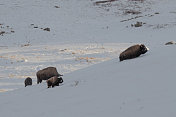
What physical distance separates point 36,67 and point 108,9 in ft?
109

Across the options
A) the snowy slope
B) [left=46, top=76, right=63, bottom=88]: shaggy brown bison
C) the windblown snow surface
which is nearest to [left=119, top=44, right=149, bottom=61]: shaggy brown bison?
the windblown snow surface

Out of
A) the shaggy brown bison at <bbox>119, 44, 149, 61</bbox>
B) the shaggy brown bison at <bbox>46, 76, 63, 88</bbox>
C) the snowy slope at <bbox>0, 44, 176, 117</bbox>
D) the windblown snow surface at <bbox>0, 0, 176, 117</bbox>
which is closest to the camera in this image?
the snowy slope at <bbox>0, 44, 176, 117</bbox>

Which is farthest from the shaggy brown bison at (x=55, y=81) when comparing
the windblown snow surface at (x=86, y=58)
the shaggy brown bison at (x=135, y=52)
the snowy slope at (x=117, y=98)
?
the shaggy brown bison at (x=135, y=52)

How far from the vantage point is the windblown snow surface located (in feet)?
14.0

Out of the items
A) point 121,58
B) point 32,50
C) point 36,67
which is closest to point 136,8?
point 32,50

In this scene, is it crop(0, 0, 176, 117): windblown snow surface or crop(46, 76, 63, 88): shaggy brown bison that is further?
crop(46, 76, 63, 88): shaggy brown bison

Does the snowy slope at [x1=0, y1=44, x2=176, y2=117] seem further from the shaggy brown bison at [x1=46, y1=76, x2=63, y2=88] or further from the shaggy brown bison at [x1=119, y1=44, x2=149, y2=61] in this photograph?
the shaggy brown bison at [x1=119, y1=44, x2=149, y2=61]

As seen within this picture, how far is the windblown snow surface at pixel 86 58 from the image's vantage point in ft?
14.0

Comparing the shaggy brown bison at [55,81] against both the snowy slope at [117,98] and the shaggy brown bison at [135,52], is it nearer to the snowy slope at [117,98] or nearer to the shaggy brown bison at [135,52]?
the snowy slope at [117,98]

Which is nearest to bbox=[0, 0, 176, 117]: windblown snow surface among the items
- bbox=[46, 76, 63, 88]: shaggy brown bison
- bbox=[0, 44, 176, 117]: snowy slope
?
bbox=[0, 44, 176, 117]: snowy slope

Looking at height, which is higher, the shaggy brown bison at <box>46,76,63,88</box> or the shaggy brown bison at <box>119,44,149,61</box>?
the shaggy brown bison at <box>119,44,149,61</box>

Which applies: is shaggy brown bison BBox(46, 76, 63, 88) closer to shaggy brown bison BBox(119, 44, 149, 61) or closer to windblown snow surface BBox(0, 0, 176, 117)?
windblown snow surface BBox(0, 0, 176, 117)

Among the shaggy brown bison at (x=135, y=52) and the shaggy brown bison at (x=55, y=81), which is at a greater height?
the shaggy brown bison at (x=135, y=52)

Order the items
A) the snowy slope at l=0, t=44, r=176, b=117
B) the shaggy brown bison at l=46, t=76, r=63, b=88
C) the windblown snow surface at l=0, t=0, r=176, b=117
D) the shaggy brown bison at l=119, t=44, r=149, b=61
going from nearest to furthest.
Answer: the snowy slope at l=0, t=44, r=176, b=117
the windblown snow surface at l=0, t=0, r=176, b=117
the shaggy brown bison at l=46, t=76, r=63, b=88
the shaggy brown bison at l=119, t=44, r=149, b=61
